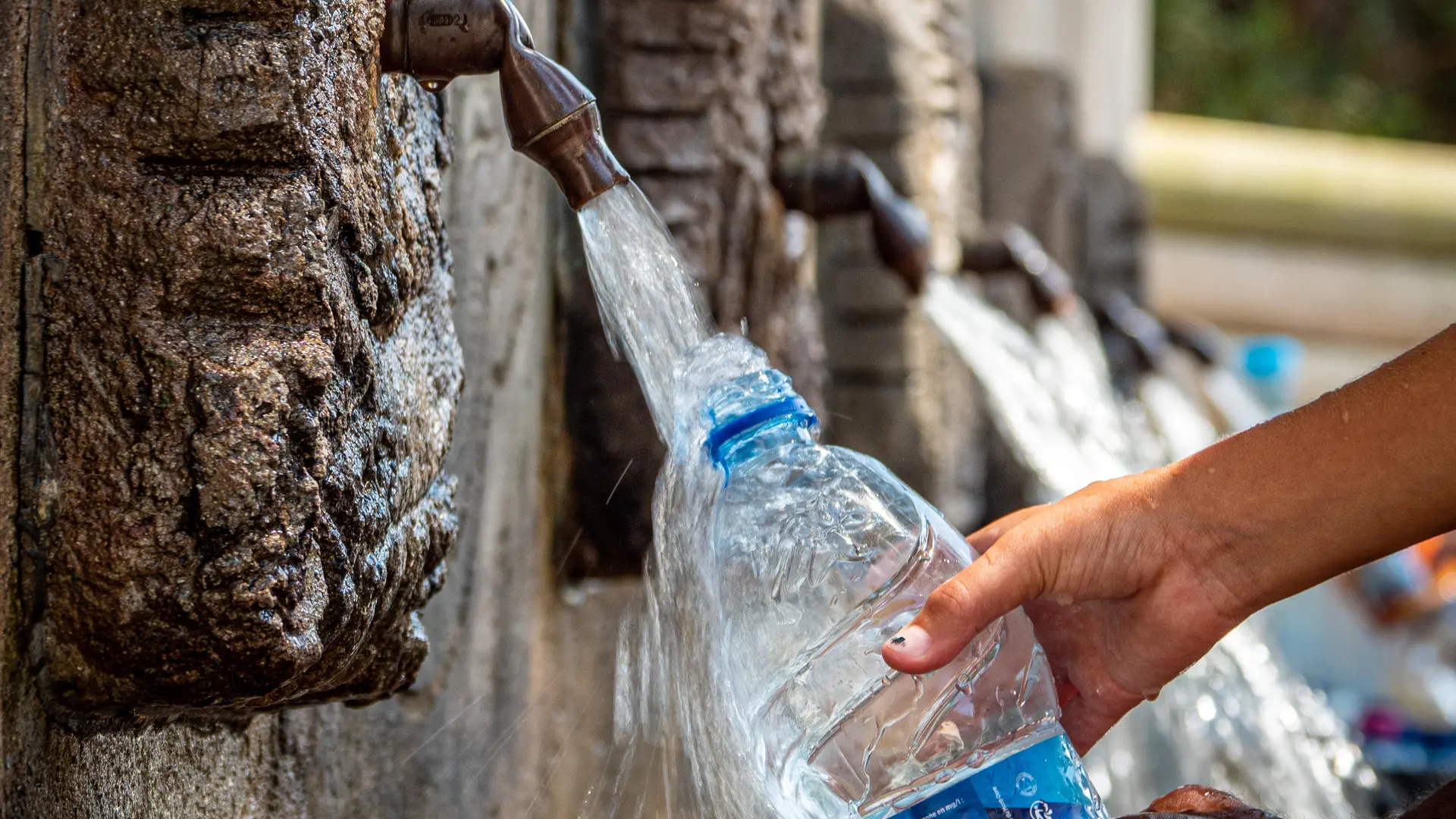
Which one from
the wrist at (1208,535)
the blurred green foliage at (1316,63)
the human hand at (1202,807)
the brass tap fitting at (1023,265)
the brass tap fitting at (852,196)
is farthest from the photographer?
the blurred green foliage at (1316,63)

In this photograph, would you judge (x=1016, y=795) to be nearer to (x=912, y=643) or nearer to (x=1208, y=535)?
(x=912, y=643)

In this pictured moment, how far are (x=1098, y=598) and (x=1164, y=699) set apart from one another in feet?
4.68

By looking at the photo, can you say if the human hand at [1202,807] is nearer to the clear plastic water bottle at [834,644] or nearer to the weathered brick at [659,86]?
the clear plastic water bottle at [834,644]

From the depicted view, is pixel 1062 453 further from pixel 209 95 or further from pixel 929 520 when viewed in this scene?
pixel 209 95

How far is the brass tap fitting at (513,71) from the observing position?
2.84 ft

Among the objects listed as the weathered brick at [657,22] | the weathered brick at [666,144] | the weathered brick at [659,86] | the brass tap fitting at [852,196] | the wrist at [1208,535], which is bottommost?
the wrist at [1208,535]

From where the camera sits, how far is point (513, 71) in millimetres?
883

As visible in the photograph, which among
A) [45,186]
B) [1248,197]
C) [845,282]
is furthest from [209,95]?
[1248,197]

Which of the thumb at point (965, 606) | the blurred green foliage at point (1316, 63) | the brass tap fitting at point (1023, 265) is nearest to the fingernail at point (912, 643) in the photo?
the thumb at point (965, 606)

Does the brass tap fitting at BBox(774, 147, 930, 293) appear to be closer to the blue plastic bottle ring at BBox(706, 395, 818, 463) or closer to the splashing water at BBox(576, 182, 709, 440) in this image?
the splashing water at BBox(576, 182, 709, 440)

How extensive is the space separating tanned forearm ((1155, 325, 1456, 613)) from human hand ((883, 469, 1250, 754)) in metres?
0.02

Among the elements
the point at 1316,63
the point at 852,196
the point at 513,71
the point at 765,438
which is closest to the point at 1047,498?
the point at 852,196

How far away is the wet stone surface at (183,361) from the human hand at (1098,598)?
354 millimetres

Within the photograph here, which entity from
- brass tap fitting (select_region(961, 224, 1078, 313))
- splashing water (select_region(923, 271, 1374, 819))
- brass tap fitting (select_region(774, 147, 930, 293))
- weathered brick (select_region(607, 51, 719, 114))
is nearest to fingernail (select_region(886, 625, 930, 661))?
weathered brick (select_region(607, 51, 719, 114))
